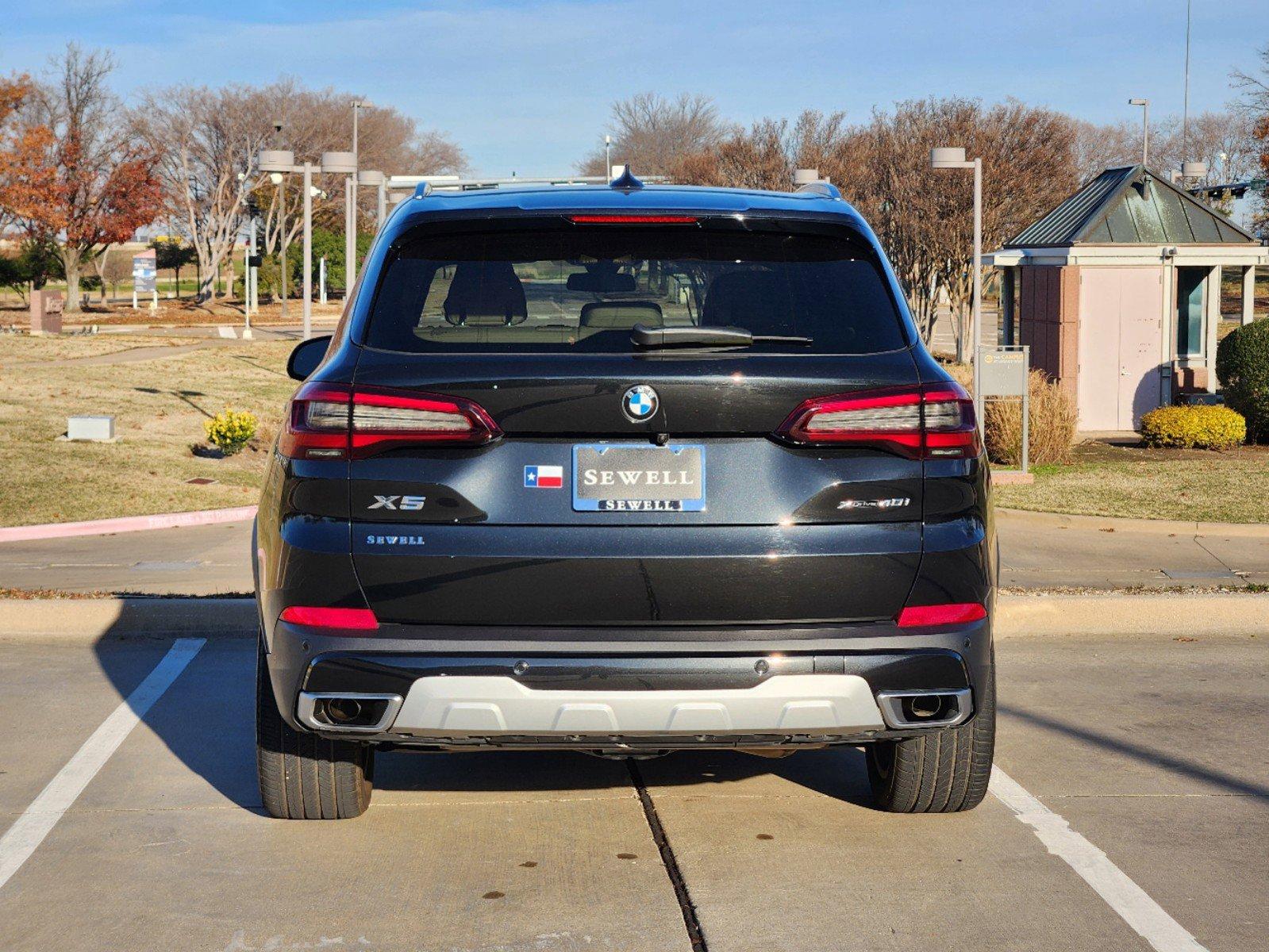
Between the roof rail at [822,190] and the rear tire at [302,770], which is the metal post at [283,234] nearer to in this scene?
the roof rail at [822,190]

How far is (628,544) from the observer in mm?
3971

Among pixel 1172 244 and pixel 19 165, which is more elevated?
pixel 19 165

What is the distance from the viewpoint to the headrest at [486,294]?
14.3 ft

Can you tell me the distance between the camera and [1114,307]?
21.9 m

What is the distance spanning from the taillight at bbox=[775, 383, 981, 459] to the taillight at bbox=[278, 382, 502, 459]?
2.59 ft

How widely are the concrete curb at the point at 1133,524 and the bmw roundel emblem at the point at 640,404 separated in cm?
967

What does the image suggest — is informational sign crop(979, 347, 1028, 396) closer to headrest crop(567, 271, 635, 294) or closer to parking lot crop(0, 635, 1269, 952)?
parking lot crop(0, 635, 1269, 952)

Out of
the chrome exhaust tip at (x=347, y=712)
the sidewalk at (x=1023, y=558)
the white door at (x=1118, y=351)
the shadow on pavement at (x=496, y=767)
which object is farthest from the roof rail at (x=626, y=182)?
the white door at (x=1118, y=351)

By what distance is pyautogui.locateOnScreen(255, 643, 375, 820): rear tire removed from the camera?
464 centimetres

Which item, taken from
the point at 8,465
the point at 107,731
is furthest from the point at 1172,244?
the point at 107,731

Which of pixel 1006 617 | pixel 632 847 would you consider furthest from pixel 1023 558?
pixel 632 847

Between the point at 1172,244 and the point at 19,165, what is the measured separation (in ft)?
144

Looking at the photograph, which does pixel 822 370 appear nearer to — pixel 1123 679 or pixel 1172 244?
pixel 1123 679

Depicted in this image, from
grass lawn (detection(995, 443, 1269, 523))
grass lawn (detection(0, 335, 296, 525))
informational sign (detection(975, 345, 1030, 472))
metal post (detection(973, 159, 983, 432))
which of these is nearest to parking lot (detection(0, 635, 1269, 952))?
metal post (detection(973, 159, 983, 432))
